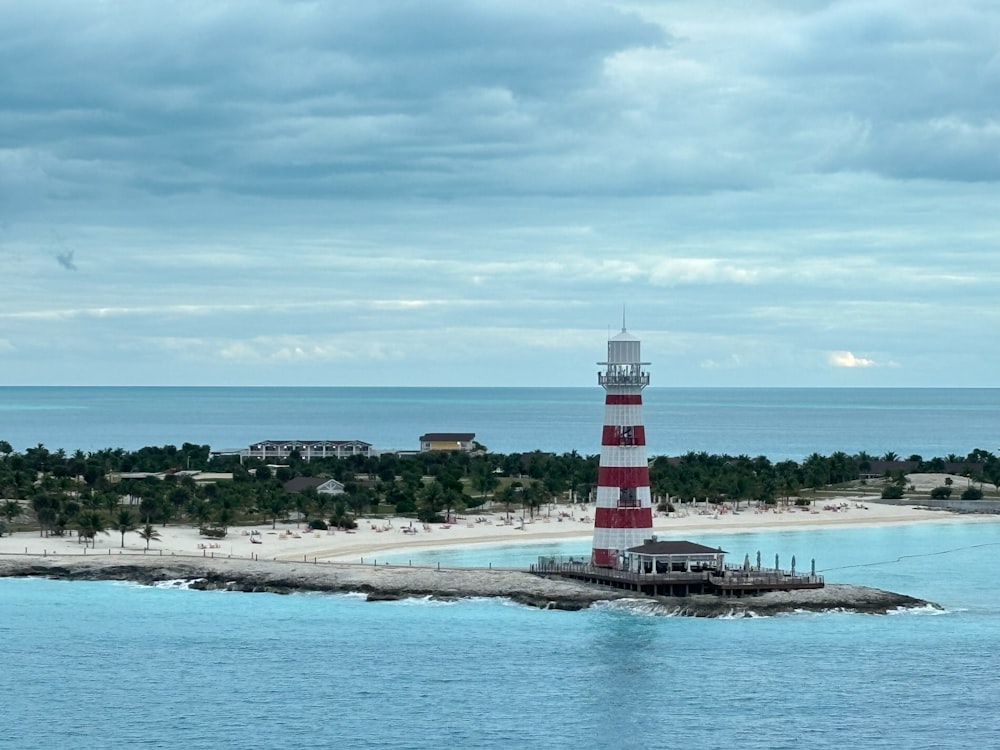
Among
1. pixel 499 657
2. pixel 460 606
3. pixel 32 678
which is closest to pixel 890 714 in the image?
pixel 499 657

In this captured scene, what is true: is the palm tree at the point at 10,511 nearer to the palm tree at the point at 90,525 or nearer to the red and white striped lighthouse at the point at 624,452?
the palm tree at the point at 90,525

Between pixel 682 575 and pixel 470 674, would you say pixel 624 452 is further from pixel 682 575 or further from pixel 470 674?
pixel 470 674

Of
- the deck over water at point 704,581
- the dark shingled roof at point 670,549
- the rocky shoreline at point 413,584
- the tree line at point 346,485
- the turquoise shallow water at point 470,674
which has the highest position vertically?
the tree line at point 346,485

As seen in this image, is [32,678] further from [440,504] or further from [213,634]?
[440,504]

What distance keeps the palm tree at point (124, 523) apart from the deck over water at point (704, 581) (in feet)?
119

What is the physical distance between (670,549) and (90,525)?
42.4 metres

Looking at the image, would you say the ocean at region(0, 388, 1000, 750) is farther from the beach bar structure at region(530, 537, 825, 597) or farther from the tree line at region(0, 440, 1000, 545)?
the tree line at region(0, 440, 1000, 545)

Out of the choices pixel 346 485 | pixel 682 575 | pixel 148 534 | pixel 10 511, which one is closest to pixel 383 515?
pixel 346 485

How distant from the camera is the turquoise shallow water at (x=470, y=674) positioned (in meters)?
57.5

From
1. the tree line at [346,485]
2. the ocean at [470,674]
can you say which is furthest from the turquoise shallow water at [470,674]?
the tree line at [346,485]

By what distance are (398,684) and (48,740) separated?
14818mm

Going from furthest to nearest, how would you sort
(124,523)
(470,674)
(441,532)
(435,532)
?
Answer: 1. (441,532)
2. (435,532)
3. (124,523)
4. (470,674)

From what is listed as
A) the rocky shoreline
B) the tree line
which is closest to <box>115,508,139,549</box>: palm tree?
the tree line

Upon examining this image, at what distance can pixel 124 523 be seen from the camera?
106 meters
